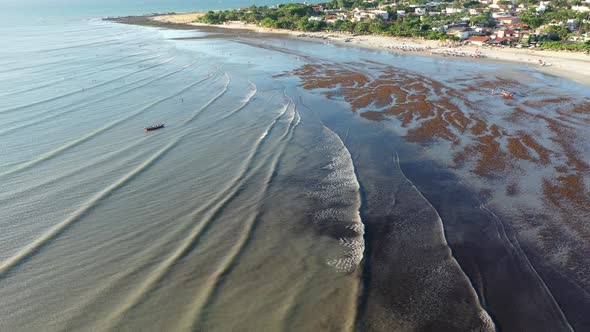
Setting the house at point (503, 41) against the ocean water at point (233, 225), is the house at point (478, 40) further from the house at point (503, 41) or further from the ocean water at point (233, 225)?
the ocean water at point (233, 225)

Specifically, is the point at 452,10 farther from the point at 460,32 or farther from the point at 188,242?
the point at 188,242

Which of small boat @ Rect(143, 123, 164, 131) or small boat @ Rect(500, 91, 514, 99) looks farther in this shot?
small boat @ Rect(500, 91, 514, 99)

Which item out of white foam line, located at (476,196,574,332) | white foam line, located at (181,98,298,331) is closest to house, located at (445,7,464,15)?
white foam line, located at (476,196,574,332)

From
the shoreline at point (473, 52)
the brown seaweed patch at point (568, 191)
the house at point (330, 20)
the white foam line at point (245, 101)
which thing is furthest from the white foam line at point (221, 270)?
the house at point (330, 20)

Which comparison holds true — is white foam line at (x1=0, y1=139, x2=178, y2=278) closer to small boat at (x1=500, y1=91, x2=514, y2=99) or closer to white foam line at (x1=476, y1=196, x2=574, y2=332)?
white foam line at (x1=476, y1=196, x2=574, y2=332)

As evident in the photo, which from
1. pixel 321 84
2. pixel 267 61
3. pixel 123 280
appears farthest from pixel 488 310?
pixel 267 61
